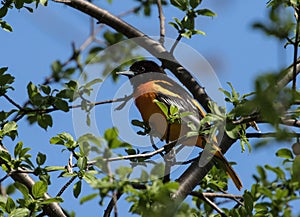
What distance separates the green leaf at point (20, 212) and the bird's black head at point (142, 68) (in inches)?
120

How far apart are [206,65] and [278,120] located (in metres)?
1.02

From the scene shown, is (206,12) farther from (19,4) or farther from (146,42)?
(19,4)

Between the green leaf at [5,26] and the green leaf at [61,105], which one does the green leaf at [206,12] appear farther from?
the green leaf at [5,26]

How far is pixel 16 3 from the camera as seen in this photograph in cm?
474

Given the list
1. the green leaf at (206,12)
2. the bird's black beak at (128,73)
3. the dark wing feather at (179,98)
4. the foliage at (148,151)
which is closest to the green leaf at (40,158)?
the foliage at (148,151)

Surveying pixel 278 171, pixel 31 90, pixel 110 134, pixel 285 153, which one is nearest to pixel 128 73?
pixel 31 90

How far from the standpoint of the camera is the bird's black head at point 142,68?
6720 millimetres

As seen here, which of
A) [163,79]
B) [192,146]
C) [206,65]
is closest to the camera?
[206,65]

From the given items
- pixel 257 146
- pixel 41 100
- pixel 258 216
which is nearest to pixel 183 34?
pixel 41 100

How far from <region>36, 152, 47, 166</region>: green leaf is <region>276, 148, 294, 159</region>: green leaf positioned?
1655 millimetres

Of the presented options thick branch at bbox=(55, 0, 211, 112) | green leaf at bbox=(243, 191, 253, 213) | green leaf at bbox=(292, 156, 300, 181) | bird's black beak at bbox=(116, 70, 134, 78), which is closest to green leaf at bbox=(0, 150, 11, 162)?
green leaf at bbox=(243, 191, 253, 213)

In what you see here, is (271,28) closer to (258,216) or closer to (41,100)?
(258,216)

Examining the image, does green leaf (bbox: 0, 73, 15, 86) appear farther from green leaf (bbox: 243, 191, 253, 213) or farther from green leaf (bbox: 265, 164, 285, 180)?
green leaf (bbox: 265, 164, 285, 180)

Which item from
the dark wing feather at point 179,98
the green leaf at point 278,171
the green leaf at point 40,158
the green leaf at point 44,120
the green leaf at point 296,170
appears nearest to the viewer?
the green leaf at point 296,170
